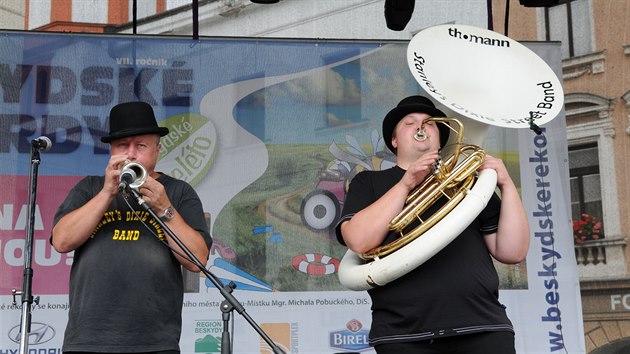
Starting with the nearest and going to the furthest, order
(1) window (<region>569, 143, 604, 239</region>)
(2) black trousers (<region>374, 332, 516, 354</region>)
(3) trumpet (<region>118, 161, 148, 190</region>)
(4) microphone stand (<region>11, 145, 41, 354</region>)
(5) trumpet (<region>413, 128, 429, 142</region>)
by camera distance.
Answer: (2) black trousers (<region>374, 332, 516, 354</region>) < (3) trumpet (<region>118, 161, 148, 190</region>) < (5) trumpet (<region>413, 128, 429, 142</region>) < (4) microphone stand (<region>11, 145, 41, 354</region>) < (1) window (<region>569, 143, 604, 239</region>)

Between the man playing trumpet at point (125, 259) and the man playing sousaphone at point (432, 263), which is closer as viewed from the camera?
the man playing sousaphone at point (432, 263)

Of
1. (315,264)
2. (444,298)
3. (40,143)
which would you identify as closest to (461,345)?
(444,298)

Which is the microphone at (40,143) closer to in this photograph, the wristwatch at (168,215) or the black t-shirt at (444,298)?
the wristwatch at (168,215)

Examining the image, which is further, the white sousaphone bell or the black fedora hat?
the black fedora hat

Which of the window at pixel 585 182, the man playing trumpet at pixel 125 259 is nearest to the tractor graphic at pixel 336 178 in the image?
the window at pixel 585 182

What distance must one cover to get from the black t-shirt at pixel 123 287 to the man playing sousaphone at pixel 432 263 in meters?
0.52

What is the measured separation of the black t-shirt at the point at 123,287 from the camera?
2273 millimetres

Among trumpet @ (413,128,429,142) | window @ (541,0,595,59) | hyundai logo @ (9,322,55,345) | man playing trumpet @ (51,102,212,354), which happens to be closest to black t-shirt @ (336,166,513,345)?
trumpet @ (413,128,429,142)

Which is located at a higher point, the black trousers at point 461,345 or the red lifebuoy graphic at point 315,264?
the red lifebuoy graphic at point 315,264

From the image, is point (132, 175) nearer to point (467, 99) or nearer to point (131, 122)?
point (131, 122)

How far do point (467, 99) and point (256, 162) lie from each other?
155cm

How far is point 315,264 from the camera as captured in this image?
377cm

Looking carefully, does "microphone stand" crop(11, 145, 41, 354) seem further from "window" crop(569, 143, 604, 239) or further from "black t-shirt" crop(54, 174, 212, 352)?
"window" crop(569, 143, 604, 239)

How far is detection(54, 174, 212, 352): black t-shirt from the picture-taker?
227cm
